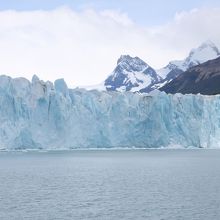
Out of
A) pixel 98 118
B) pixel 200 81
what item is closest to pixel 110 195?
pixel 98 118

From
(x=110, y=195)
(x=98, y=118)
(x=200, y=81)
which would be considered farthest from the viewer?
(x=200, y=81)

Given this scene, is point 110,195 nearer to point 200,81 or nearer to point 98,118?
point 98,118

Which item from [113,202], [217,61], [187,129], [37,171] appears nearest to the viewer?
[113,202]

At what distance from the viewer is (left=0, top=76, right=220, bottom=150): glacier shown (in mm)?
70000

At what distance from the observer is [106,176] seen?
150ft

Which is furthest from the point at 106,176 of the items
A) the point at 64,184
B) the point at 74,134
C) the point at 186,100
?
the point at 186,100

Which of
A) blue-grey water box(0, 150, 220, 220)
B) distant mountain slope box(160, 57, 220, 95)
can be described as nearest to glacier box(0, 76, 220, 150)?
blue-grey water box(0, 150, 220, 220)

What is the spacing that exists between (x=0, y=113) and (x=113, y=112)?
15.5 metres

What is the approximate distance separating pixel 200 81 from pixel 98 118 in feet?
269

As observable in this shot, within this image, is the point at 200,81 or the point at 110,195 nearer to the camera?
the point at 110,195

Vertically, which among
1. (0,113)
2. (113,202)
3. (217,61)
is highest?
(217,61)

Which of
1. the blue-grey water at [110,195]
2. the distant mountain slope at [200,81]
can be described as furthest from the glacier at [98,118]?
the distant mountain slope at [200,81]

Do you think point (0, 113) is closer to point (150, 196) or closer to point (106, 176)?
point (106, 176)

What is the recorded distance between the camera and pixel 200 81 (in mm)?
149625
